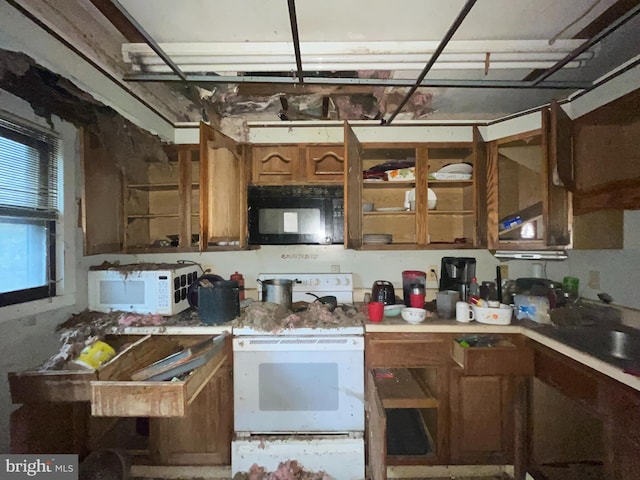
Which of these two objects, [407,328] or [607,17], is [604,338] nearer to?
[407,328]

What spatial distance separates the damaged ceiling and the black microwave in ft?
2.00

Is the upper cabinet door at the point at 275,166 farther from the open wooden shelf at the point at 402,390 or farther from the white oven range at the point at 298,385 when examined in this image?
the open wooden shelf at the point at 402,390

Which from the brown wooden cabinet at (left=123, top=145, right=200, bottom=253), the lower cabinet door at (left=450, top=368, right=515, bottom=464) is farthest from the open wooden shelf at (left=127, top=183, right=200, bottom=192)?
the lower cabinet door at (left=450, top=368, right=515, bottom=464)

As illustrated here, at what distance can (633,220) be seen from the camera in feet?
5.36

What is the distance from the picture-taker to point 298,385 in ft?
5.51

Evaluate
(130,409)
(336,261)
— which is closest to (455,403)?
(336,261)

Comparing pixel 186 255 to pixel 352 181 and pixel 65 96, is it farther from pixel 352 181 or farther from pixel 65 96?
pixel 352 181

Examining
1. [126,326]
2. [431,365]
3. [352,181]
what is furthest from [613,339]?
[126,326]

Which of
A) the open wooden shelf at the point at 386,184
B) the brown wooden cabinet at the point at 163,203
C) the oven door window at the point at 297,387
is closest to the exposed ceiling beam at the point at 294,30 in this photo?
the open wooden shelf at the point at 386,184

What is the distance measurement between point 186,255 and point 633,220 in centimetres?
289

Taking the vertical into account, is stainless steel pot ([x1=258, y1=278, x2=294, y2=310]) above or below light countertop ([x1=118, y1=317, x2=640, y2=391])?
above

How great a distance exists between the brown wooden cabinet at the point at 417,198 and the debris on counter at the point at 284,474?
4.10 feet

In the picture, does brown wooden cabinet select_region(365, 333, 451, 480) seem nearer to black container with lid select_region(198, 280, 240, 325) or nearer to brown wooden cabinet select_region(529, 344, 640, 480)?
brown wooden cabinet select_region(529, 344, 640, 480)

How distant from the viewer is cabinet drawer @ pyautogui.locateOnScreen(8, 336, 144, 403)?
3.60ft
